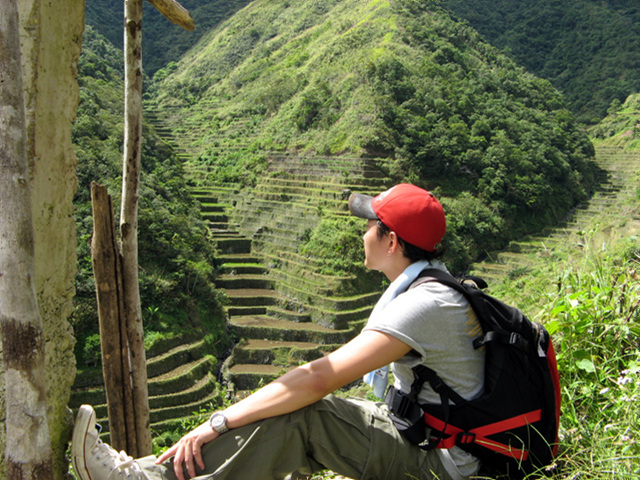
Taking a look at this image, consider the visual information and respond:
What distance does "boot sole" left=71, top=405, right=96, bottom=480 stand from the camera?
1732 mm

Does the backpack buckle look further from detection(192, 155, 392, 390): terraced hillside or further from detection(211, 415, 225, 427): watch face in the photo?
detection(192, 155, 392, 390): terraced hillside

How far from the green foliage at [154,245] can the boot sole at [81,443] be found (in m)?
14.6

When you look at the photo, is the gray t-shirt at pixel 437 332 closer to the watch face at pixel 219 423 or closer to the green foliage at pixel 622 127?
the watch face at pixel 219 423

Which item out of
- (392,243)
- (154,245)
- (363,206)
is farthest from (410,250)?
(154,245)

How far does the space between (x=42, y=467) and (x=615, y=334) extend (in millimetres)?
2172

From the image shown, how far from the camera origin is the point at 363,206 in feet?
6.36

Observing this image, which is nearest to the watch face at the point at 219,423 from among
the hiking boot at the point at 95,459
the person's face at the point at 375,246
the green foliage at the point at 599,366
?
the hiking boot at the point at 95,459

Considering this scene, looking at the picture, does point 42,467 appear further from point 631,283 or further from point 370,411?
point 631,283

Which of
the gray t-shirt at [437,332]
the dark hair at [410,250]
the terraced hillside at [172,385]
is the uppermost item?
the dark hair at [410,250]

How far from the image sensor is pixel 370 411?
186cm

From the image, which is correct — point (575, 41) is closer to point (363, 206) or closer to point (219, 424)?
point (363, 206)

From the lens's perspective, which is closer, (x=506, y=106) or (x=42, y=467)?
(x=42, y=467)

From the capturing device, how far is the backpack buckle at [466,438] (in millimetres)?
1761

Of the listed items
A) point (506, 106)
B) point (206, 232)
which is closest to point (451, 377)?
point (206, 232)
